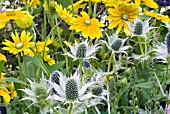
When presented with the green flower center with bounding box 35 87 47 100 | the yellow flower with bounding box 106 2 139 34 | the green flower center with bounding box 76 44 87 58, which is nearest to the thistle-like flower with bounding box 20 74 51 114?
the green flower center with bounding box 35 87 47 100

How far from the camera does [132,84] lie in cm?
76

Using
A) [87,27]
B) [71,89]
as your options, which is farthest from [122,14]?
[71,89]

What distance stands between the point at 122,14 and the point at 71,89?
0.37 meters

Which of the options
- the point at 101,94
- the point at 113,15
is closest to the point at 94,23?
the point at 113,15

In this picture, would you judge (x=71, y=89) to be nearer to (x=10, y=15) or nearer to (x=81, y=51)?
(x=81, y=51)

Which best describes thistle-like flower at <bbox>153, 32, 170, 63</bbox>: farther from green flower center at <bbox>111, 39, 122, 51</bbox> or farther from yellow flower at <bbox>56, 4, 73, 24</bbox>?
yellow flower at <bbox>56, 4, 73, 24</bbox>

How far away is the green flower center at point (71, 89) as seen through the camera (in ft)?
1.93

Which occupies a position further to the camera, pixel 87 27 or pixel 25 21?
pixel 87 27

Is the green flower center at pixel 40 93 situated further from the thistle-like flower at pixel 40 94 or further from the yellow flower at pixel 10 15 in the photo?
the yellow flower at pixel 10 15

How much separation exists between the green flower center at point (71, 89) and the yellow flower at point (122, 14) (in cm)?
35

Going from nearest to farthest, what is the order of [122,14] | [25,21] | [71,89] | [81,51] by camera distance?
[71,89], [81,51], [25,21], [122,14]

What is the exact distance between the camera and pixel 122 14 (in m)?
0.93

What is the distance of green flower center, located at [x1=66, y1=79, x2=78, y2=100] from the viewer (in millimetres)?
587

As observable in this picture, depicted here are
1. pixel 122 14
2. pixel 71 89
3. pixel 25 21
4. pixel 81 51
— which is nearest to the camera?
pixel 71 89
